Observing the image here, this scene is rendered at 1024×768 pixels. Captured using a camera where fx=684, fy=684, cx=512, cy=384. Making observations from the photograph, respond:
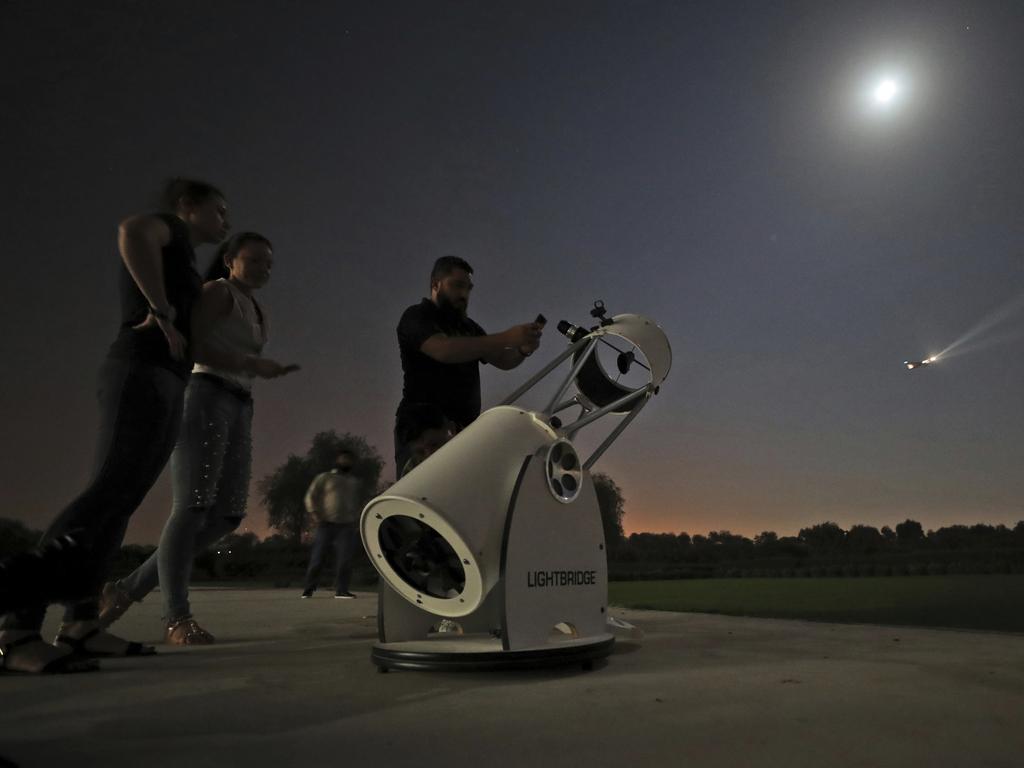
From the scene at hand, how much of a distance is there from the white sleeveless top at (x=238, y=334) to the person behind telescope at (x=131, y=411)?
0.55 m

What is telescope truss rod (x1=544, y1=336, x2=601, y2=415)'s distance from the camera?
8.59 ft

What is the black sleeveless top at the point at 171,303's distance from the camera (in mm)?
2076

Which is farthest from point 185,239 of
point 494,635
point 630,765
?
point 630,765

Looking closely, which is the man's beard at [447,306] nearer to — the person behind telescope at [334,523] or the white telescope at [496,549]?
the white telescope at [496,549]

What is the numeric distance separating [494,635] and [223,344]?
1.61 metres

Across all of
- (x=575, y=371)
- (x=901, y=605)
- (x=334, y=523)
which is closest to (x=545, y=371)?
(x=575, y=371)

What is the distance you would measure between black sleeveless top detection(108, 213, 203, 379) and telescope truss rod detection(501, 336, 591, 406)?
114cm

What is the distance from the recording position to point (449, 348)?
101 inches

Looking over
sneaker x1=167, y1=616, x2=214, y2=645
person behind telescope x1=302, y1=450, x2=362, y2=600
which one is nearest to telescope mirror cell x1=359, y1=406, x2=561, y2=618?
sneaker x1=167, y1=616, x2=214, y2=645

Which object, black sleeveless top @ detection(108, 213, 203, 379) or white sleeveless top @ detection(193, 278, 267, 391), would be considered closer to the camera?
black sleeveless top @ detection(108, 213, 203, 379)

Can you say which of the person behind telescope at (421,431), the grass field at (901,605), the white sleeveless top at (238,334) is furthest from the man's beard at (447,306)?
the grass field at (901,605)

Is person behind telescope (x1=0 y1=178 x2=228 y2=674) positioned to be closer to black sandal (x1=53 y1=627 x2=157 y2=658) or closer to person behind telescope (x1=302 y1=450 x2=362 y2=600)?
black sandal (x1=53 y1=627 x2=157 y2=658)

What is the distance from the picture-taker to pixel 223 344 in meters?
2.84

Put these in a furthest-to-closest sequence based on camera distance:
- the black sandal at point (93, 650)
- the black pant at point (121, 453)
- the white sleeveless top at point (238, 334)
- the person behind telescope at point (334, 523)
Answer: the person behind telescope at point (334, 523) < the white sleeveless top at point (238, 334) < the black sandal at point (93, 650) < the black pant at point (121, 453)
